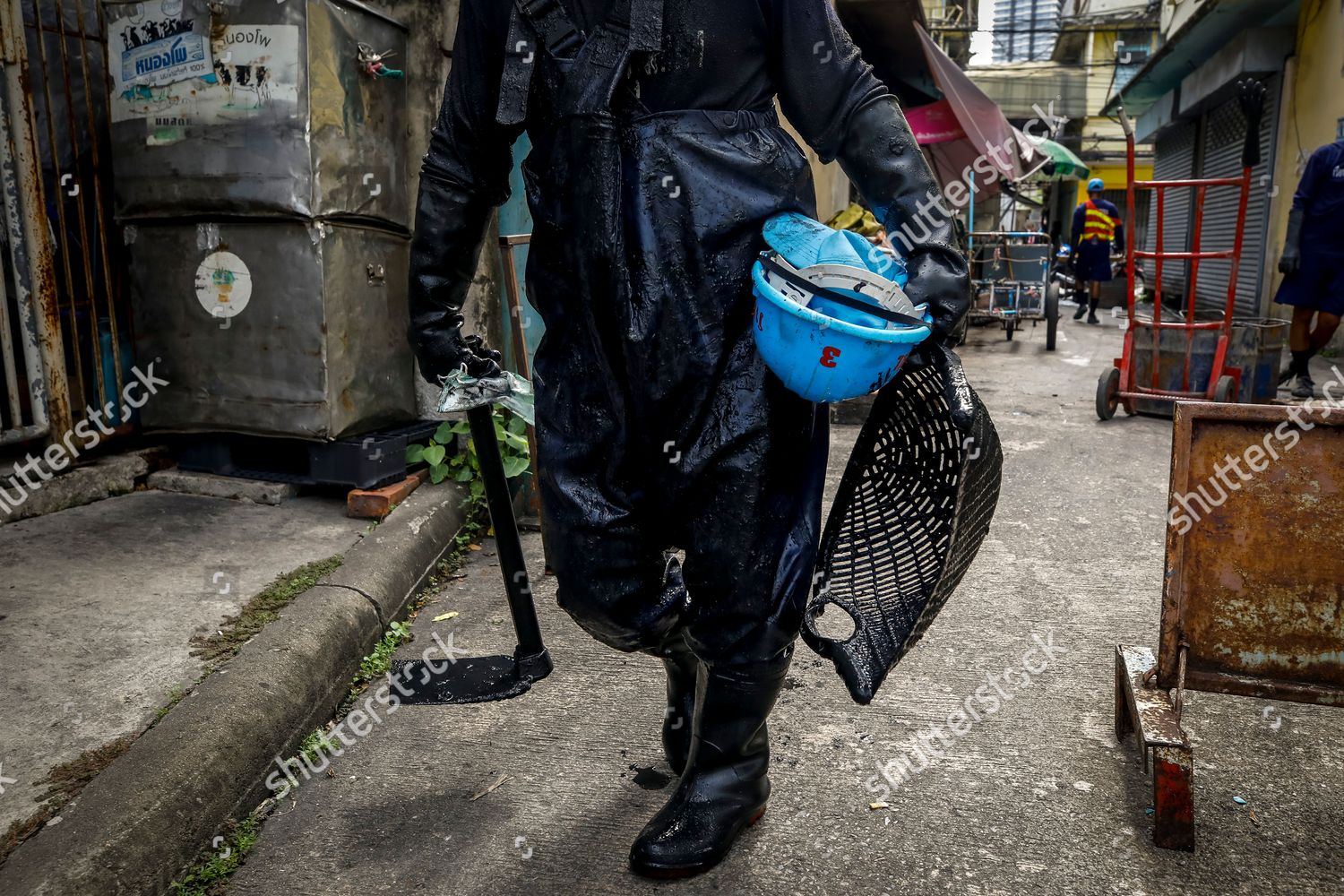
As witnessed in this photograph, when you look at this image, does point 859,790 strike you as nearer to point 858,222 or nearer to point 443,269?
point 443,269

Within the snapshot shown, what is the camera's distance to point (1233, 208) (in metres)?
15.6

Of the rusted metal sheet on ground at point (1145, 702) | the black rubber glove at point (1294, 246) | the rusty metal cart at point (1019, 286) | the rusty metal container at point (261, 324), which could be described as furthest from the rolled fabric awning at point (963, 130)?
the rusted metal sheet on ground at point (1145, 702)

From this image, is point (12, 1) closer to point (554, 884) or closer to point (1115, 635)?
point (554, 884)

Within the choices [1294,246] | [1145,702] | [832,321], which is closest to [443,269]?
[832,321]

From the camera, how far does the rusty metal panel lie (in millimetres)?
2264

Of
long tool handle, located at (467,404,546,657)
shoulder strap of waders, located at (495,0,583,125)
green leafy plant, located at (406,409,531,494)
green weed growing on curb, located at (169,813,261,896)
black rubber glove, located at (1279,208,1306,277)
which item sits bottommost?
green weed growing on curb, located at (169,813,261,896)

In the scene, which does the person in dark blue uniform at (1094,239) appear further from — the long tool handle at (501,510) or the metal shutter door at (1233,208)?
the long tool handle at (501,510)

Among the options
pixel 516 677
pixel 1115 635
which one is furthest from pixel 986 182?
pixel 516 677

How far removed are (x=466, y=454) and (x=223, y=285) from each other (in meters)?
1.19

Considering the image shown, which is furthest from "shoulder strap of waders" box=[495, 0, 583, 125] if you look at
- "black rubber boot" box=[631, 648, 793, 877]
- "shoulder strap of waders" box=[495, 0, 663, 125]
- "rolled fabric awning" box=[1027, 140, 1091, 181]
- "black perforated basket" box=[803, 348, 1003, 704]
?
"rolled fabric awning" box=[1027, 140, 1091, 181]

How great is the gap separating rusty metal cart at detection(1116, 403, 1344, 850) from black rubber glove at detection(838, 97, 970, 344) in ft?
2.88

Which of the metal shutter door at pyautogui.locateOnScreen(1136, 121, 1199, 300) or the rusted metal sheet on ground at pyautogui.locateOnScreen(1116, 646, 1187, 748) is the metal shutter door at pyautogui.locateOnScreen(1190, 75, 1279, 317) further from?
the rusted metal sheet on ground at pyautogui.locateOnScreen(1116, 646, 1187, 748)

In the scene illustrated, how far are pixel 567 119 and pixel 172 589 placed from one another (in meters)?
2.10

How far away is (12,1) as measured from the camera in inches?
147
